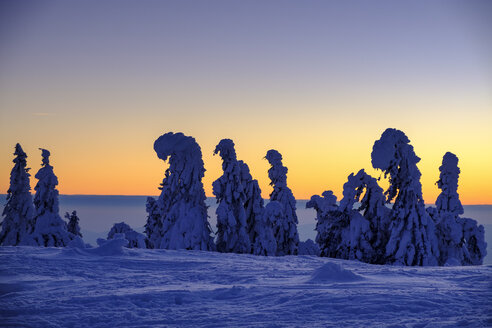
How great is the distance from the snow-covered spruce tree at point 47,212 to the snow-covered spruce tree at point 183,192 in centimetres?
745

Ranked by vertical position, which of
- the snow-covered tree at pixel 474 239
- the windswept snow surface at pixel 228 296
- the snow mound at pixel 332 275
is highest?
the snow-covered tree at pixel 474 239

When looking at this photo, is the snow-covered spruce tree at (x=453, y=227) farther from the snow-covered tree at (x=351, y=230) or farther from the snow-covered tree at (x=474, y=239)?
the snow-covered tree at (x=351, y=230)

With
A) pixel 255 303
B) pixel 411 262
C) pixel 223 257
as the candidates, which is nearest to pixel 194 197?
pixel 223 257

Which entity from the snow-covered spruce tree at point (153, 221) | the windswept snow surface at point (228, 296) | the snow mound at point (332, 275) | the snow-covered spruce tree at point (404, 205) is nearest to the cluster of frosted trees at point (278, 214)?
the snow-covered spruce tree at point (404, 205)

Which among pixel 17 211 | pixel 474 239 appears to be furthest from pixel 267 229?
pixel 17 211

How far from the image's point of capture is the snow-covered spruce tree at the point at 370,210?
81.2 ft

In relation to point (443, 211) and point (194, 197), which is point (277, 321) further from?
point (443, 211)

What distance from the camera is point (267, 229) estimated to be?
30625 mm

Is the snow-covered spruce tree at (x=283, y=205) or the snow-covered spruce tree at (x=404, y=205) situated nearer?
the snow-covered spruce tree at (x=404, y=205)

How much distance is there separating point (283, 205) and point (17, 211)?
21086 mm

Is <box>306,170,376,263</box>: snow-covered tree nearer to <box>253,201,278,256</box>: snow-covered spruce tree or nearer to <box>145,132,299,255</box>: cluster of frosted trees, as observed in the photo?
<box>253,201,278,256</box>: snow-covered spruce tree

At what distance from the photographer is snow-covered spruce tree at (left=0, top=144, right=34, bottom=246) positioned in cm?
3253

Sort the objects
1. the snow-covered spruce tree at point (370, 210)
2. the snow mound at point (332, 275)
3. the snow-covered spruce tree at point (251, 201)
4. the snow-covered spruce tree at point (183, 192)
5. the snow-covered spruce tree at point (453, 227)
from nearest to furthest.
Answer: the snow mound at point (332, 275) → the snow-covered spruce tree at point (370, 210) → the snow-covered spruce tree at point (453, 227) → the snow-covered spruce tree at point (183, 192) → the snow-covered spruce tree at point (251, 201)

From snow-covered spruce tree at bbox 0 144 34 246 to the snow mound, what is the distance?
1128 inches
